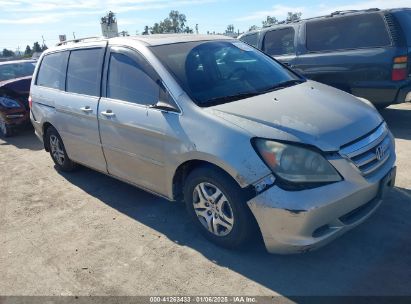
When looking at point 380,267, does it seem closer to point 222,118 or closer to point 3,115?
point 222,118

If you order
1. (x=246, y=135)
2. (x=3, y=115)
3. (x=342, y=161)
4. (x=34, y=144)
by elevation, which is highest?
(x=246, y=135)

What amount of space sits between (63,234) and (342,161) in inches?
109

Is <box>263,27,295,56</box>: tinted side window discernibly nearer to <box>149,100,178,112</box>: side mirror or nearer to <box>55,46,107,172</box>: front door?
<box>55,46,107,172</box>: front door

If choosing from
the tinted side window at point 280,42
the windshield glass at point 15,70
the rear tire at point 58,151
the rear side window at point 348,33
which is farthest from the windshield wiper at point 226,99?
the windshield glass at point 15,70

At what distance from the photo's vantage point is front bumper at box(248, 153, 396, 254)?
8.68ft

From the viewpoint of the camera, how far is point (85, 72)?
4.45 meters

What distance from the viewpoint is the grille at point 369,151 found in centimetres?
283

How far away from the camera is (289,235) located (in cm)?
274

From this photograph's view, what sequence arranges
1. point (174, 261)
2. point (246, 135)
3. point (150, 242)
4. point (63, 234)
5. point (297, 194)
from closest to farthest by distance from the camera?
point (297, 194)
point (246, 135)
point (174, 261)
point (150, 242)
point (63, 234)

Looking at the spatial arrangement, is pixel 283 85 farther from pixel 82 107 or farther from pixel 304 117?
pixel 82 107

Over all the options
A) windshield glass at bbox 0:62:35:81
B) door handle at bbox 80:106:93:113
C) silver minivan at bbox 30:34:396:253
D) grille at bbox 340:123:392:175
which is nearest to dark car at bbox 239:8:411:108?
silver minivan at bbox 30:34:396:253

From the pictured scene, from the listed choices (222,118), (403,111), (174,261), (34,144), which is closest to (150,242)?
(174,261)

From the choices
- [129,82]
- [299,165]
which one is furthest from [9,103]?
[299,165]

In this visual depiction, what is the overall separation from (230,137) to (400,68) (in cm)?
422
